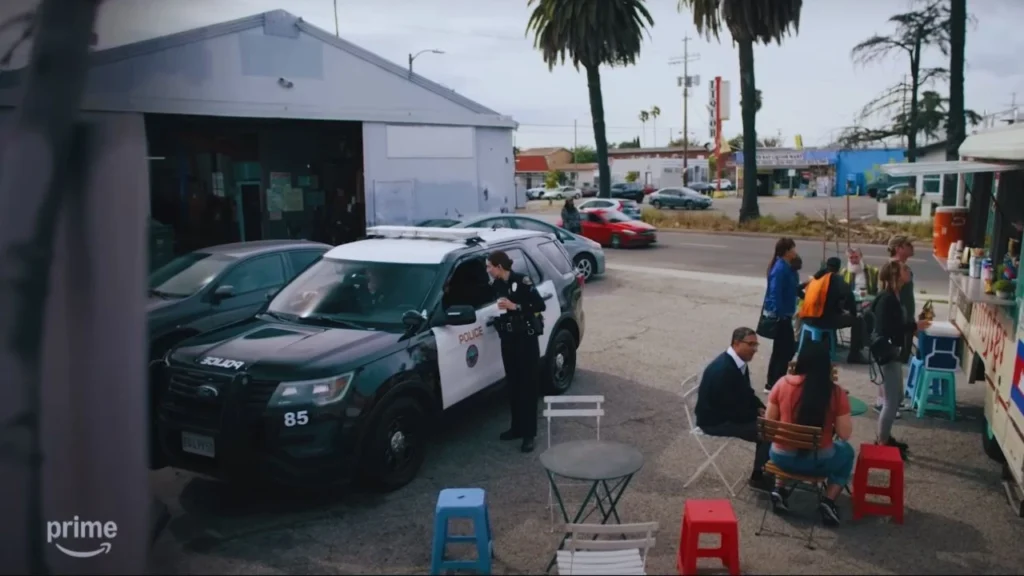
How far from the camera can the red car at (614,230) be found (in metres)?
23.6

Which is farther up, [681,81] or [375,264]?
[681,81]

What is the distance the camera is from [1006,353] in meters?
6.08

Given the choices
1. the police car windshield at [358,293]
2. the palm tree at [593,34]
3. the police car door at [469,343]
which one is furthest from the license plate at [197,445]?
the palm tree at [593,34]

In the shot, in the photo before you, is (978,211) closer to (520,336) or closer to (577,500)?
(520,336)

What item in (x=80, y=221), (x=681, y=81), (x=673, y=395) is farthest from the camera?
(x=681, y=81)

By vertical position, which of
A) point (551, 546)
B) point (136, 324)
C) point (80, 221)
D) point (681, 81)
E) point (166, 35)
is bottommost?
point (551, 546)

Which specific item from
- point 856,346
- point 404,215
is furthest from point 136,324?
point 404,215

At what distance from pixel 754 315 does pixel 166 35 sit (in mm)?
10481

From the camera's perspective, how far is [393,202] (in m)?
20.8

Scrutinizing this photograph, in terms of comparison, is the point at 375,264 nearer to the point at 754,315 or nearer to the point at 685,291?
the point at 754,315

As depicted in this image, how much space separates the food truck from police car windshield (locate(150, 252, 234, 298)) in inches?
291

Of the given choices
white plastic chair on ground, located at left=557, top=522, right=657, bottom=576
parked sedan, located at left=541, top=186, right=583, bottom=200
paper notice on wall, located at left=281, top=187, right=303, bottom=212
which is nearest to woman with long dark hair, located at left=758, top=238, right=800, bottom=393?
white plastic chair on ground, located at left=557, top=522, right=657, bottom=576

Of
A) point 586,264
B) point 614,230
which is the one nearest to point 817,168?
point 614,230

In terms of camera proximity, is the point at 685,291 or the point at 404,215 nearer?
the point at 685,291
